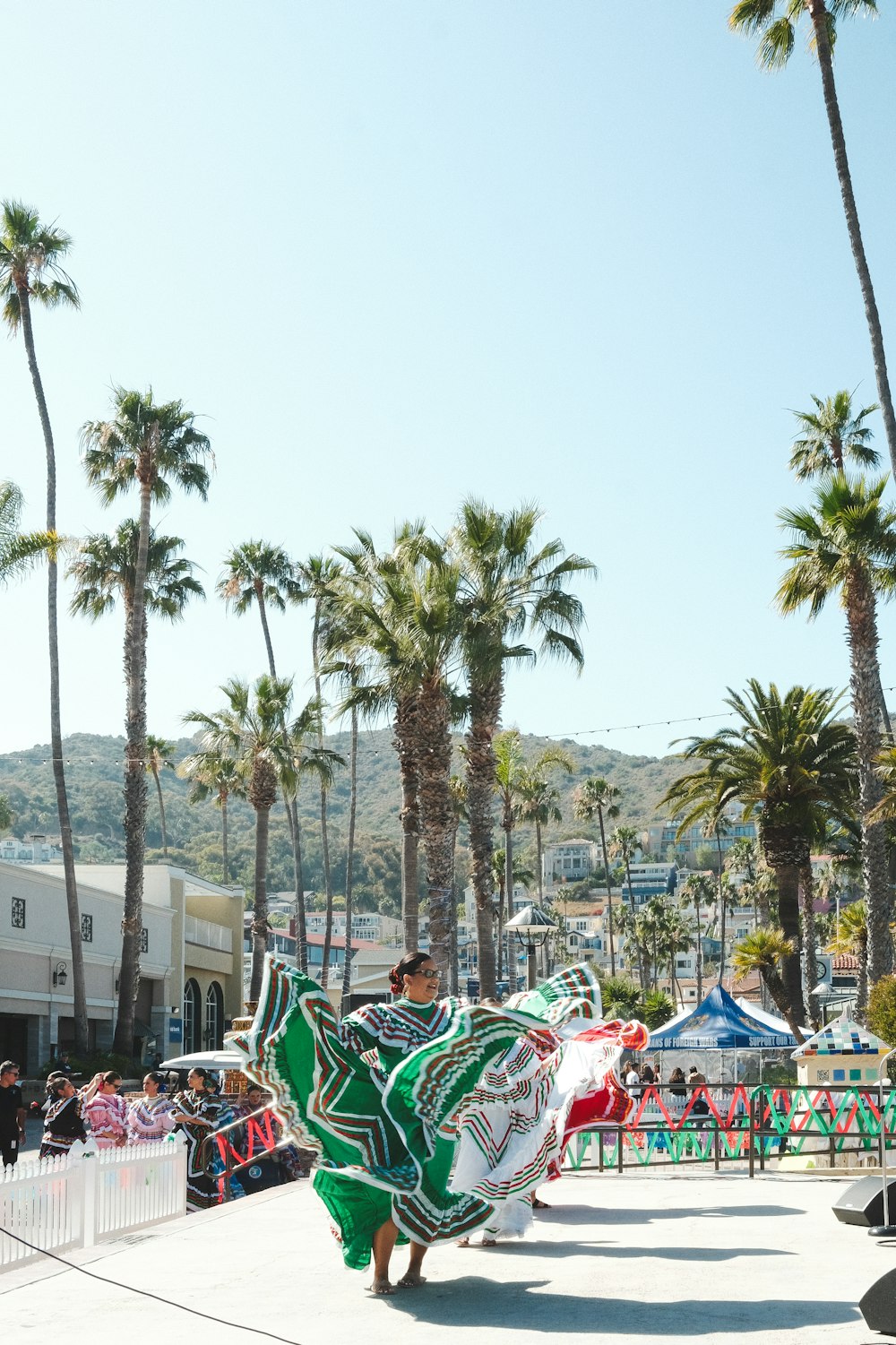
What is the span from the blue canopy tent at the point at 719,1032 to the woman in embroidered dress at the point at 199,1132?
13.9 m

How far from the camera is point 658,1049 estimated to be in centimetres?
2623

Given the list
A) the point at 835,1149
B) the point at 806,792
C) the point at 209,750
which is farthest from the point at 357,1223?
the point at 209,750

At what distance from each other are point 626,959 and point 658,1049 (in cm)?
9333

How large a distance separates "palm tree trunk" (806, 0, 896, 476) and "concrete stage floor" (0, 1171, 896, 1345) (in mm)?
14199

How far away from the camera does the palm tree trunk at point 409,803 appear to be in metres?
25.7

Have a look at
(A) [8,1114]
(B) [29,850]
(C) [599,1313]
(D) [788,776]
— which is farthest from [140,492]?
(B) [29,850]

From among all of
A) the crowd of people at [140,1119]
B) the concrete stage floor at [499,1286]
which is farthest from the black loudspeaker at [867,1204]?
the crowd of people at [140,1119]

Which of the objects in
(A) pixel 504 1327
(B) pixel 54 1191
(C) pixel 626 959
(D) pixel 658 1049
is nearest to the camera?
(A) pixel 504 1327

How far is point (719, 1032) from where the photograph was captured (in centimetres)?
2602

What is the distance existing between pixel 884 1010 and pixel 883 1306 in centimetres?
1710

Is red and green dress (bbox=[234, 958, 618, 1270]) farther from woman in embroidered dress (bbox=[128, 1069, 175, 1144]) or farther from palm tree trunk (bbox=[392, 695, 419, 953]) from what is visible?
palm tree trunk (bbox=[392, 695, 419, 953])

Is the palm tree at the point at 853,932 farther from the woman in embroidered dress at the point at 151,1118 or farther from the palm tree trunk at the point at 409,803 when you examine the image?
the woman in embroidered dress at the point at 151,1118

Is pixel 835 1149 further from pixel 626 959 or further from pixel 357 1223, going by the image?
pixel 626 959

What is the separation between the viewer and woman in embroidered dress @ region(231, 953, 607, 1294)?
7.46 m
